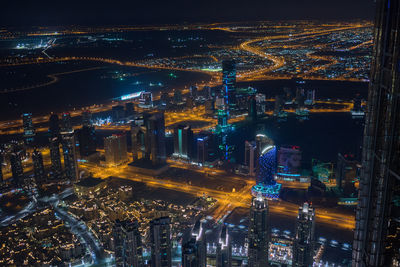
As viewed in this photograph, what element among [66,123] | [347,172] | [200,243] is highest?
[200,243]

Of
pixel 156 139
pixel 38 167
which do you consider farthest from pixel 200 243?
pixel 38 167

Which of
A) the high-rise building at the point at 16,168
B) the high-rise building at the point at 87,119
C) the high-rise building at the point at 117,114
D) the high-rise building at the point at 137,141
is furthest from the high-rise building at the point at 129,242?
the high-rise building at the point at 117,114

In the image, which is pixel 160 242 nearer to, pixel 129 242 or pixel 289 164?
pixel 129 242

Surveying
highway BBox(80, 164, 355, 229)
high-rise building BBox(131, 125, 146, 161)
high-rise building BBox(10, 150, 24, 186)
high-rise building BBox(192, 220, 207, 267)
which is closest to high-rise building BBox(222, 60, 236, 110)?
high-rise building BBox(131, 125, 146, 161)

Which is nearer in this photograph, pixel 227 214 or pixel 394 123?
pixel 394 123

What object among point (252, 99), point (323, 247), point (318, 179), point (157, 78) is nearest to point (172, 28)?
point (157, 78)

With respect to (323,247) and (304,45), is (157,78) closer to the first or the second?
(304,45)

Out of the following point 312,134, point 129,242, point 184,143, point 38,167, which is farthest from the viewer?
point 312,134
